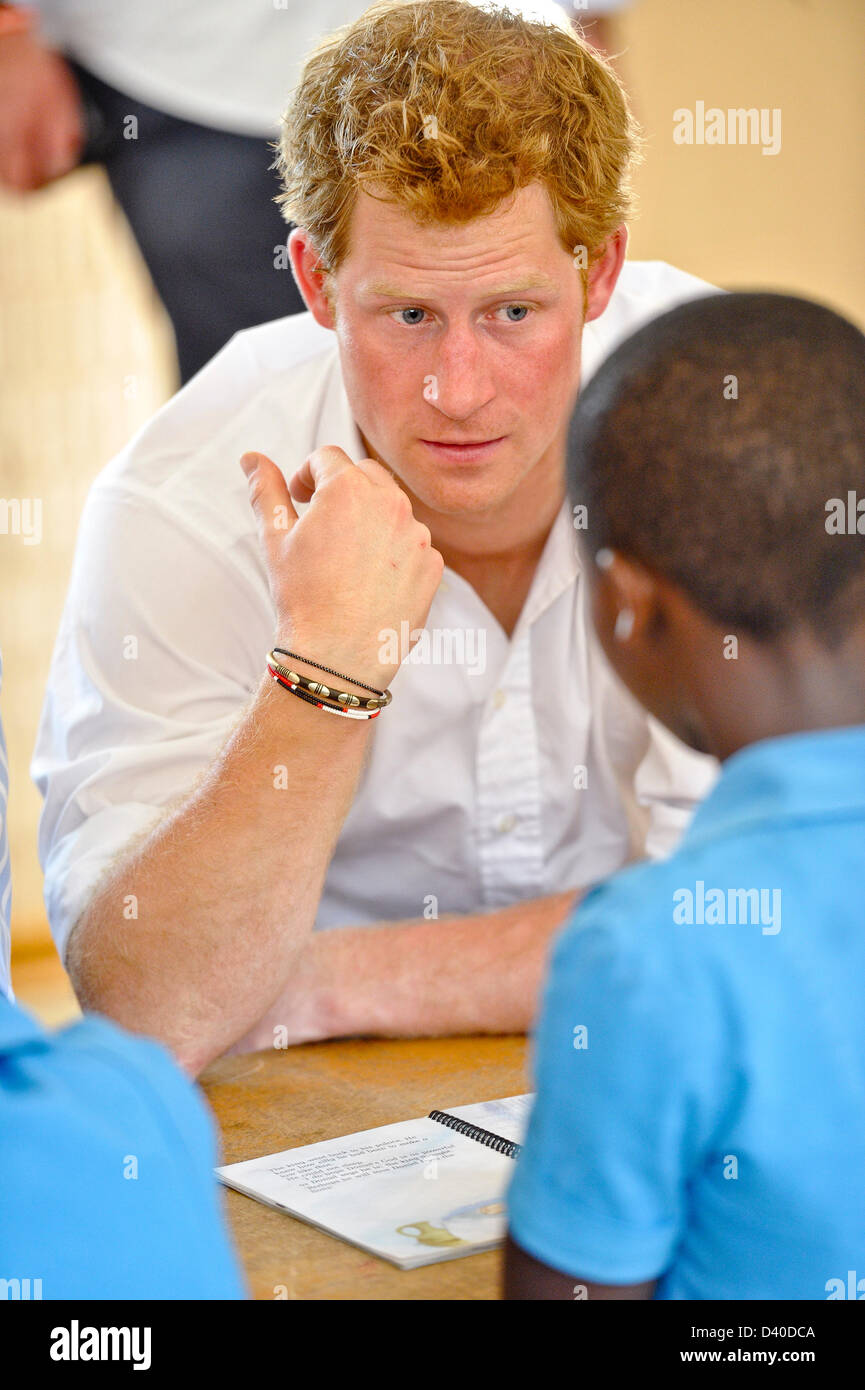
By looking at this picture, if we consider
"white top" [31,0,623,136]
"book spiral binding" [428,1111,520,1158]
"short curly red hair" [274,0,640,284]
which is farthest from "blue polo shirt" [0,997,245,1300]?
"white top" [31,0,623,136]

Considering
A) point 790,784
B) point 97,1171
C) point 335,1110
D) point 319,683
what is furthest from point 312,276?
point 97,1171

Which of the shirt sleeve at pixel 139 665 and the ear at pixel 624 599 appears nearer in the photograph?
the ear at pixel 624 599

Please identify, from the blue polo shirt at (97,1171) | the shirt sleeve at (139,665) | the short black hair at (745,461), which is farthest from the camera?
the shirt sleeve at (139,665)

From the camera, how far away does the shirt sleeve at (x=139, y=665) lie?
1.29m

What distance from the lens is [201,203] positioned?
209cm

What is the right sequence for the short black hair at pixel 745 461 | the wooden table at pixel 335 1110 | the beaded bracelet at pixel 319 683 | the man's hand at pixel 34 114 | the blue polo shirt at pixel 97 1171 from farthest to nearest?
the man's hand at pixel 34 114, the beaded bracelet at pixel 319 683, the wooden table at pixel 335 1110, the short black hair at pixel 745 461, the blue polo shirt at pixel 97 1171

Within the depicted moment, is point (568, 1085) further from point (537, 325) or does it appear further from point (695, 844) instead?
point (537, 325)

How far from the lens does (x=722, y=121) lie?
132 inches

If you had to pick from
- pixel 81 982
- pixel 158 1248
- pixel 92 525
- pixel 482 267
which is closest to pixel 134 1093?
pixel 158 1248

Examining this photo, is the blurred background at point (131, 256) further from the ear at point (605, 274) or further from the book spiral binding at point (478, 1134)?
the book spiral binding at point (478, 1134)

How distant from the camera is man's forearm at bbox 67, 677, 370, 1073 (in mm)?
1129

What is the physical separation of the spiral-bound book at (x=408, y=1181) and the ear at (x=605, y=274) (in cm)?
74

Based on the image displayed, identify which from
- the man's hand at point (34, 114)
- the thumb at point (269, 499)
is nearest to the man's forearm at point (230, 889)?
the thumb at point (269, 499)

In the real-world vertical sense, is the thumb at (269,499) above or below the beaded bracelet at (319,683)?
above
